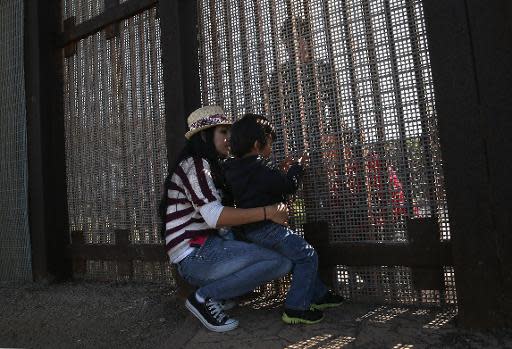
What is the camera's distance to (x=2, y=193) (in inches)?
152

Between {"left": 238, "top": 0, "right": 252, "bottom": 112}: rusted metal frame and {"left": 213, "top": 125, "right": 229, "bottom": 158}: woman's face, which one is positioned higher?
{"left": 238, "top": 0, "right": 252, "bottom": 112}: rusted metal frame

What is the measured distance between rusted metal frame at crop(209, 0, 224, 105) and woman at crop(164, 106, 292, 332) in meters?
0.48

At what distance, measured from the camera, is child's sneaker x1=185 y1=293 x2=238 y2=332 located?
2.24 meters

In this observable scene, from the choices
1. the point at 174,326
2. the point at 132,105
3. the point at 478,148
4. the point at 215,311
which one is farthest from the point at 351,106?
the point at 132,105

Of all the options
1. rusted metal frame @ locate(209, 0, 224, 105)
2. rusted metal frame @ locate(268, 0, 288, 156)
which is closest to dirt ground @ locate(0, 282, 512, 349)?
rusted metal frame @ locate(268, 0, 288, 156)

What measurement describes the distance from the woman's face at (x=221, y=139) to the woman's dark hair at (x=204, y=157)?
0.06ft

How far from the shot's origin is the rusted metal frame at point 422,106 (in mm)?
2234

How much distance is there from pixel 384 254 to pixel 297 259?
1.52 ft

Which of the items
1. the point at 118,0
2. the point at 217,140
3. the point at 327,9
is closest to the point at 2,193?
the point at 118,0

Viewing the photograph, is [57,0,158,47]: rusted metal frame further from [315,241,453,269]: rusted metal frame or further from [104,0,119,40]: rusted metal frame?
[315,241,453,269]: rusted metal frame

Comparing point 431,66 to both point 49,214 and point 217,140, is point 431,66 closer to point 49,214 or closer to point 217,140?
point 217,140

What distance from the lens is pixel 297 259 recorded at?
7.48 feet

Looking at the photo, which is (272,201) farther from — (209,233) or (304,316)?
(304,316)

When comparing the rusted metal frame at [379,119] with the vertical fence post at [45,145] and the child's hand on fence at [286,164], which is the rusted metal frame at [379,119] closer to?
the child's hand on fence at [286,164]
